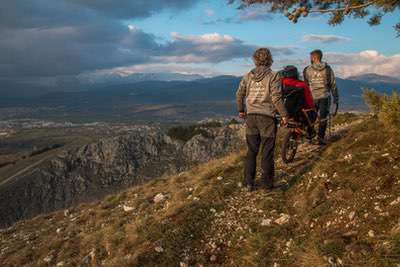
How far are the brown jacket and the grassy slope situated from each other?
6.07 ft

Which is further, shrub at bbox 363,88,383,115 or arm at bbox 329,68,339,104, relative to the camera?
arm at bbox 329,68,339,104

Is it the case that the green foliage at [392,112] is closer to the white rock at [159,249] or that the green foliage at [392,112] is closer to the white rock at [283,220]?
the white rock at [283,220]

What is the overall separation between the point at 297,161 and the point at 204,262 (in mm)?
5677

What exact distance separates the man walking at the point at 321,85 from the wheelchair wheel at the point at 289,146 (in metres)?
1.17

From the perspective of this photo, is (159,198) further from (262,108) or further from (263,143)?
(262,108)

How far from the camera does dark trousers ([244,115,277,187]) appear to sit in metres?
9.97

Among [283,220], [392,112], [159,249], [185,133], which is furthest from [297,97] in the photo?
[185,133]

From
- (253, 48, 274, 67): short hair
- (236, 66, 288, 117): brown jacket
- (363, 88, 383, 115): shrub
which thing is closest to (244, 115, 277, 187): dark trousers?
(236, 66, 288, 117): brown jacket

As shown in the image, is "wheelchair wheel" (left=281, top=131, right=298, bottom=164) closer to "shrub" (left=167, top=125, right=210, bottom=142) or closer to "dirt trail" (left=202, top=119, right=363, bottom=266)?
"dirt trail" (left=202, top=119, right=363, bottom=266)

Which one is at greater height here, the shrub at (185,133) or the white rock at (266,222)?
the white rock at (266,222)

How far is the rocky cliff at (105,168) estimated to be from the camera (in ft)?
128

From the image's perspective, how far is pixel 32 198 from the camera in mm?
40938

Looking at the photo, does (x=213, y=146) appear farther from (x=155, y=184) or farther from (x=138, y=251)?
(x=138, y=251)

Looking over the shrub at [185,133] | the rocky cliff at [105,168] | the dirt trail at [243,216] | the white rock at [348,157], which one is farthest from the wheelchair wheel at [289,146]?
the shrub at [185,133]
